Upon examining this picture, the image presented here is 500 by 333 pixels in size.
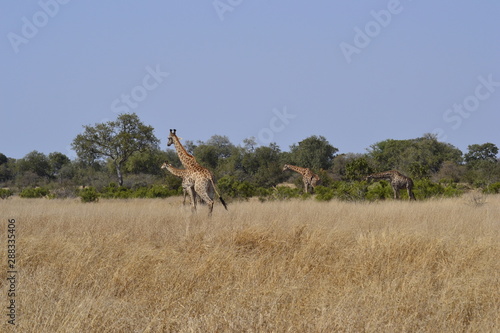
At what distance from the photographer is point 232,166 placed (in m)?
38.3

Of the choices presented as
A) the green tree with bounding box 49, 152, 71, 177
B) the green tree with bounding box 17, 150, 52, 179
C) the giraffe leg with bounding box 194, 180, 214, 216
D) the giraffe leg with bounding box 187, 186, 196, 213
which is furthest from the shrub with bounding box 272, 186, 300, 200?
the green tree with bounding box 49, 152, 71, 177

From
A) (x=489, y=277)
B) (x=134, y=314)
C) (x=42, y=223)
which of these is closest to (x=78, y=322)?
(x=134, y=314)

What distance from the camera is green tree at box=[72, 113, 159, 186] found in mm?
37469

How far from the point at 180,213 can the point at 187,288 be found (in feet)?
23.4

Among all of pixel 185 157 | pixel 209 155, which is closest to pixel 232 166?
pixel 209 155

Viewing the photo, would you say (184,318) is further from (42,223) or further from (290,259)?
(42,223)

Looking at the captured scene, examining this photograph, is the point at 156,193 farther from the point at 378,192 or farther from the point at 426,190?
the point at 426,190

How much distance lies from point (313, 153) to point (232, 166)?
37.7 feet

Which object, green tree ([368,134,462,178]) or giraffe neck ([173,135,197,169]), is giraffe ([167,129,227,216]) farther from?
green tree ([368,134,462,178])

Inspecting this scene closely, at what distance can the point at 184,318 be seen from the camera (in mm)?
5070

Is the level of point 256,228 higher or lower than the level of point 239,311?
higher

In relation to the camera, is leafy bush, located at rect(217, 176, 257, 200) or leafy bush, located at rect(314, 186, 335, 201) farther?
leafy bush, located at rect(217, 176, 257, 200)

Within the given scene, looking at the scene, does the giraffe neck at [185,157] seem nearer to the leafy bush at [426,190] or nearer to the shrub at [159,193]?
the shrub at [159,193]

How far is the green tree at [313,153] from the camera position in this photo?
46.6 m
